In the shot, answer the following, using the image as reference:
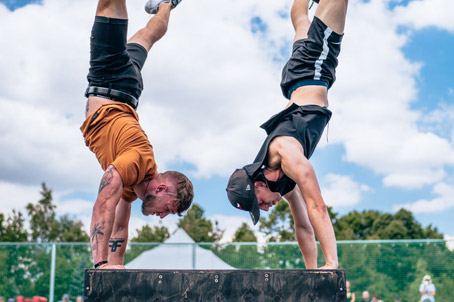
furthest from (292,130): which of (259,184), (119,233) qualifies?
(119,233)

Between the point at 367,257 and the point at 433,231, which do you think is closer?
the point at 367,257

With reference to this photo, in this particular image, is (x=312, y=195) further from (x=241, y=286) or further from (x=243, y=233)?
(x=243, y=233)

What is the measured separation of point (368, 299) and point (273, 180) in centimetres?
865

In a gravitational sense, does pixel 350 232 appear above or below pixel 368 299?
above

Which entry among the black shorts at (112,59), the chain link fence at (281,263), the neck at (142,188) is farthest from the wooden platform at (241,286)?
the chain link fence at (281,263)

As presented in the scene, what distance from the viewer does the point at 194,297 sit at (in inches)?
113

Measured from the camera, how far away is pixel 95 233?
11.7 ft

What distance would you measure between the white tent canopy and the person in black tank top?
8252 millimetres

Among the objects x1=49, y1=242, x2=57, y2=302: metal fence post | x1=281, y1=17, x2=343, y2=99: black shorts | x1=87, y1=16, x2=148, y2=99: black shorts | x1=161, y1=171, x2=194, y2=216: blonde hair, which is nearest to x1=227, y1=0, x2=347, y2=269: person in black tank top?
x1=281, y1=17, x2=343, y2=99: black shorts

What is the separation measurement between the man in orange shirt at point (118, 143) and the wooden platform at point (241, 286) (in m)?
0.68

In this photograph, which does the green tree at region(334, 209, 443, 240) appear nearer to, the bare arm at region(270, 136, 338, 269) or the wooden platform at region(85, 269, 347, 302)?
the bare arm at region(270, 136, 338, 269)

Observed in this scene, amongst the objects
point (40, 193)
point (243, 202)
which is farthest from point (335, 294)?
point (40, 193)

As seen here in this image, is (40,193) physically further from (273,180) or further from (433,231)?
(273,180)

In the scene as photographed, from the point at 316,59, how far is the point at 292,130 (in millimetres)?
830
